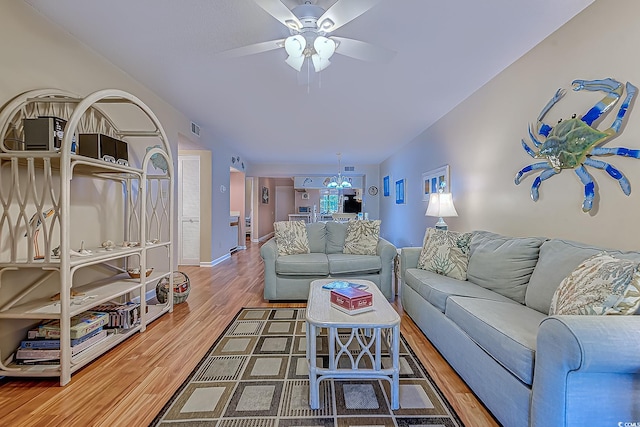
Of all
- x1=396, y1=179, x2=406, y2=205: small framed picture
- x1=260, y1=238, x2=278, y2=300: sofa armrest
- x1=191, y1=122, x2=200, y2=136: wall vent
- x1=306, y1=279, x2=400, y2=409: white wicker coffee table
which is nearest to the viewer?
x1=306, y1=279, x2=400, y2=409: white wicker coffee table

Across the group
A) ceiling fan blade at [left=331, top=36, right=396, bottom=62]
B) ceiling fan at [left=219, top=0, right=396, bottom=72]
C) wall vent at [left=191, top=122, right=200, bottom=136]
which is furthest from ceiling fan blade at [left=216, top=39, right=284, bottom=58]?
wall vent at [left=191, top=122, right=200, bottom=136]

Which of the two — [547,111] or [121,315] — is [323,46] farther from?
[121,315]

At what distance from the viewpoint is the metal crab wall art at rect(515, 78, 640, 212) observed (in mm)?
1753

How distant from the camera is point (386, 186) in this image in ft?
26.3

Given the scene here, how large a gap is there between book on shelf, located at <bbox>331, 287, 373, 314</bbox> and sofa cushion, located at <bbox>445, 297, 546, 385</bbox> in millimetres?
581

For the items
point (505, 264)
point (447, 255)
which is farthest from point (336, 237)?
point (505, 264)

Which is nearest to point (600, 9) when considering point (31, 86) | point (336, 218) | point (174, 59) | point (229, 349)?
point (174, 59)

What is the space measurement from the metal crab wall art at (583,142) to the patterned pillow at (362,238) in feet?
6.00

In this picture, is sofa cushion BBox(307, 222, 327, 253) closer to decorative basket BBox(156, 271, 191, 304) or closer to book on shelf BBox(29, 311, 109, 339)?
decorative basket BBox(156, 271, 191, 304)

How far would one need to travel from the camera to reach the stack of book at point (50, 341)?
6.22 feet

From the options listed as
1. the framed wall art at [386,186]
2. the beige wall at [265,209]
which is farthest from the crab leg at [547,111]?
the beige wall at [265,209]

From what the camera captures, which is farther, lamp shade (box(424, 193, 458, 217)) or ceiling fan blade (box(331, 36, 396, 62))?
lamp shade (box(424, 193, 458, 217))

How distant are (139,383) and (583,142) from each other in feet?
10.8

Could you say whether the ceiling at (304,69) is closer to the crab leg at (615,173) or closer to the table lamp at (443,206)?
the crab leg at (615,173)
